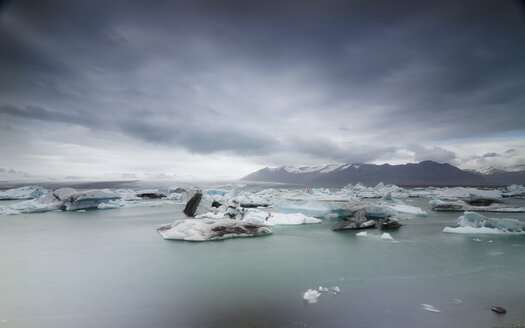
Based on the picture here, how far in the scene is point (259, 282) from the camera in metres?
4.02

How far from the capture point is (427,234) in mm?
8227

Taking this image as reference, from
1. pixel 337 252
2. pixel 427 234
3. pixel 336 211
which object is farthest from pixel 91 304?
pixel 336 211

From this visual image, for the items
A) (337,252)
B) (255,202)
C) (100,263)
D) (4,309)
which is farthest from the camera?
(255,202)

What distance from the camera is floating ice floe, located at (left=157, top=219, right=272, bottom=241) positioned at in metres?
7.23

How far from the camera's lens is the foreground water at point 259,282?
2.90 m

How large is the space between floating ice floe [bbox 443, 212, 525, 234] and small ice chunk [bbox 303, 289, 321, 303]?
7.40m

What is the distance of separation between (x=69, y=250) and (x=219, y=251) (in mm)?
3774

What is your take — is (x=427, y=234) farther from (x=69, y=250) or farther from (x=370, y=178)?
(x=370, y=178)

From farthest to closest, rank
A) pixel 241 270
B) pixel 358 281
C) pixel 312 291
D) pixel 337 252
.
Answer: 1. pixel 337 252
2. pixel 241 270
3. pixel 358 281
4. pixel 312 291

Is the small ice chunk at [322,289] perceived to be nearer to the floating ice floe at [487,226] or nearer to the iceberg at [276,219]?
the iceberg at [276,219]

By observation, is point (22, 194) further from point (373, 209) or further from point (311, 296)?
point (311, 296)

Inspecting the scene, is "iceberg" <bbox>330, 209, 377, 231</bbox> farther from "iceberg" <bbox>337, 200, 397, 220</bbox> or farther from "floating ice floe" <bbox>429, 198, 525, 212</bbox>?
"floating ice floe" <bbox>429, 198, 525, 212</bbox>

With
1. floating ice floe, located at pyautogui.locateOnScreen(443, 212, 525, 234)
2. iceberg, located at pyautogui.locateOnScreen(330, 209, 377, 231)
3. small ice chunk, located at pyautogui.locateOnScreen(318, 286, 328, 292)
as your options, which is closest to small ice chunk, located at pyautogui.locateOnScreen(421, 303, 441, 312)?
small ice chunk, located at pyautogui.locateOnScreen(318, 286, 328, 292)

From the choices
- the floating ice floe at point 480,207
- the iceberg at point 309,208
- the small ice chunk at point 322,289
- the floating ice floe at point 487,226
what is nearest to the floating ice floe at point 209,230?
the small ice chunk at point 322,289
